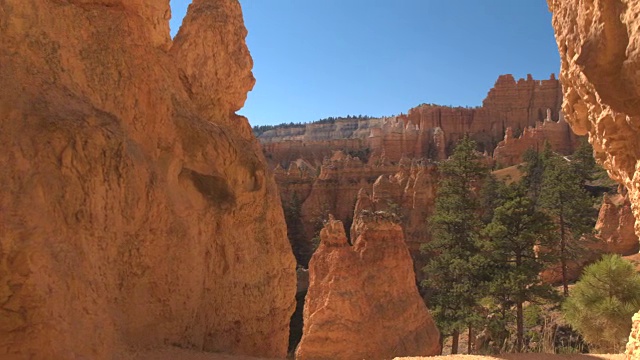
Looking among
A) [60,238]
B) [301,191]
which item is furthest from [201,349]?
[301,191]

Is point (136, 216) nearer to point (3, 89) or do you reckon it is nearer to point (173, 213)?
point (173, 213)

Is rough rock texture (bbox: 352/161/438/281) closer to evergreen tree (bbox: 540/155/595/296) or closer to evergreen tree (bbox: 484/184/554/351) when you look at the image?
evergreen tree (bbox: 540/155/595/296)

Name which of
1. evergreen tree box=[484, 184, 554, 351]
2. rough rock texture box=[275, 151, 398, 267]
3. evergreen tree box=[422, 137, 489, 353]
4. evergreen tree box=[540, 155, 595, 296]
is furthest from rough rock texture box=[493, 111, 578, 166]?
evergreen tree box=[484, 184, 554, 351]

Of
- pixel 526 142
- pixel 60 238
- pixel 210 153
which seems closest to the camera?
pixel 60 238

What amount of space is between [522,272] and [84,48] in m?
13.4

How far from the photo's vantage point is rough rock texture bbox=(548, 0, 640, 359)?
3.82 metres

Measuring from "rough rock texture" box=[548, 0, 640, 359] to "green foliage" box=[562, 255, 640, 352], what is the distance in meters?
3.67

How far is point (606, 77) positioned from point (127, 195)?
425 centimetres

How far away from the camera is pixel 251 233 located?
6.93 metres

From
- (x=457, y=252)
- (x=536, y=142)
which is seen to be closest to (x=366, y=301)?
(x=457, y=252)

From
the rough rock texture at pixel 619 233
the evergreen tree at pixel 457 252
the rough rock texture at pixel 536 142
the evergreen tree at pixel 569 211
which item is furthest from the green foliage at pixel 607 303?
the rough rock texture at pixel 536 142

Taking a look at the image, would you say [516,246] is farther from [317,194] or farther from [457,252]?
[317,194]

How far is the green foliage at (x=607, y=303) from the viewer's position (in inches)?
319

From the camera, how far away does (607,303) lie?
8109 millimetres
